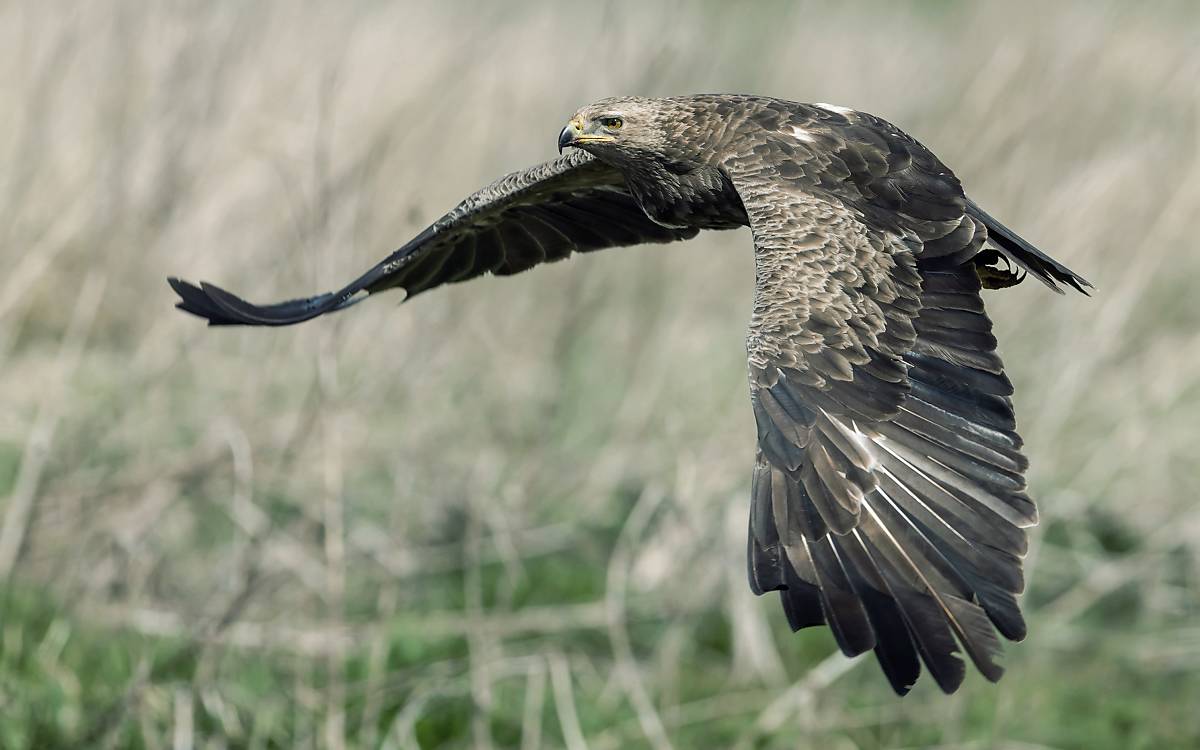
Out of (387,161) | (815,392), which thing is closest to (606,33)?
(387,161)

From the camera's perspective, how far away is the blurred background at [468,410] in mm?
5320

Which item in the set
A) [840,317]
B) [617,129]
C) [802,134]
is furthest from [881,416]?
[617,129]

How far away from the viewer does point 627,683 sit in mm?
5441

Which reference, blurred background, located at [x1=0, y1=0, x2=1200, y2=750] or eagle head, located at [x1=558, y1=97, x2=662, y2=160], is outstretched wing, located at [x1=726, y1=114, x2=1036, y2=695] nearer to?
eagle head, located at [x1=558, y1=97, x2=662, y2=160]

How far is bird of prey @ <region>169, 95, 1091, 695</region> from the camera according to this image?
3422 mm

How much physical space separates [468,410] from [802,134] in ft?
9.33

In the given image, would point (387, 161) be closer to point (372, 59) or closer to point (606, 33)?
point (372, 59)

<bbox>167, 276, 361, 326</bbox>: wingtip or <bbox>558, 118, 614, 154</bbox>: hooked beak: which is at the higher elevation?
<bbox>558, 118, 614, 154</bbox>: hooked beak

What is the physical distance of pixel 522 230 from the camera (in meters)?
5.03

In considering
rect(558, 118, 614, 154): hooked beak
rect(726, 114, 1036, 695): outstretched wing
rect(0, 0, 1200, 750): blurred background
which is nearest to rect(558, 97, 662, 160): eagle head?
rect(558, 118, 614, 154): hooked beak

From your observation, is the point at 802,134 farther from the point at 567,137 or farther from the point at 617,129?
the point at 567,137

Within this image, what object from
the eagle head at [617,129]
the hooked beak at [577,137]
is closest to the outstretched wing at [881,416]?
the eagle head at [617,129]

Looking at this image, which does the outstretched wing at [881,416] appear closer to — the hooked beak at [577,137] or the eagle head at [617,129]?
the eagle head at [617,129]

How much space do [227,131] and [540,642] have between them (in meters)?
2.04
